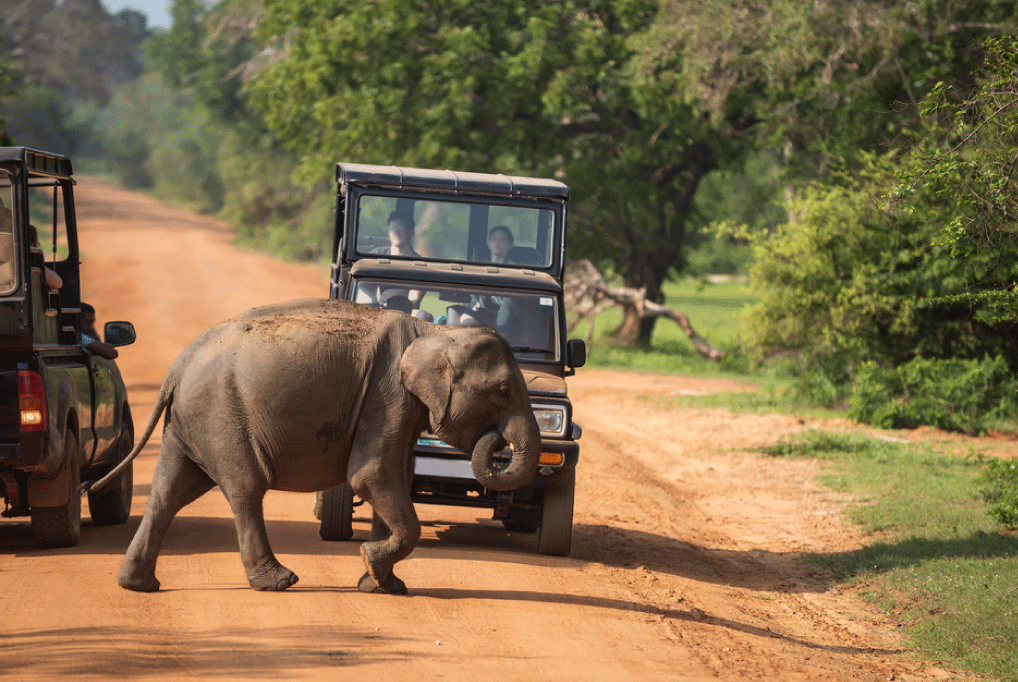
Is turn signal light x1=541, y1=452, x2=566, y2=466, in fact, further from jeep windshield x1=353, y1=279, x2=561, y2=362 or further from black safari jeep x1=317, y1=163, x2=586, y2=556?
jeep windshield x1=353, y1=279, x2=561, y2=362

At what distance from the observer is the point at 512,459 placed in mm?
6895

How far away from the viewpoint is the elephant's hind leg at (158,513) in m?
6.82

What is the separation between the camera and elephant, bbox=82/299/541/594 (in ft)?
22.1

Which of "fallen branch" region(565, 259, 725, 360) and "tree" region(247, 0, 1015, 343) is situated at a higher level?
"tree" region(247, 0, 1015, 343)

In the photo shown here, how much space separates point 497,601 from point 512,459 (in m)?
0.97

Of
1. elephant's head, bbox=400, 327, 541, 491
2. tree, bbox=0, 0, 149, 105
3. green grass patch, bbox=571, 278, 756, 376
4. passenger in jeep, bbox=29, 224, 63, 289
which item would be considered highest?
tree, bbox=0, 0, 149, 105

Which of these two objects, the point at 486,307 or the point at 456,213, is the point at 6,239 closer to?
the point at 486,307

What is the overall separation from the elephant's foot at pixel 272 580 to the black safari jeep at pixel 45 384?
5.41 ft

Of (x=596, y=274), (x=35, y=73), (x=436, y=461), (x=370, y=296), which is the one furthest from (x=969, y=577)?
(x=35, y=73)

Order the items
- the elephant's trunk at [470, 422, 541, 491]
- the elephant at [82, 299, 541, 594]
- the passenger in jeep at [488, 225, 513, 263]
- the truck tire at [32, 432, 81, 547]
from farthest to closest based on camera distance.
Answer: the passenger in jeep at [488, 225, 513, 263] < the truck tire at [32, 432, 81, 547] < the elephant's trunk at [470, 422, 541, 491] < the elephant at [82, 299, 541, 594]

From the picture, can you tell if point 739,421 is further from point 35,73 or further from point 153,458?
point 35,73

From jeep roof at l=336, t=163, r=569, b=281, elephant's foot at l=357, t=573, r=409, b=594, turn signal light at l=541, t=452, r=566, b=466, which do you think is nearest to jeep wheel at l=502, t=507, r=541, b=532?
turn signal light at l=541, t=452, r=566, b=466

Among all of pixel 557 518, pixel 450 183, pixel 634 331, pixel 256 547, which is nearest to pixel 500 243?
pixel 450 183

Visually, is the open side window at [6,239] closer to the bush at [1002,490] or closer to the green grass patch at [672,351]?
the bush at [1002,490]
